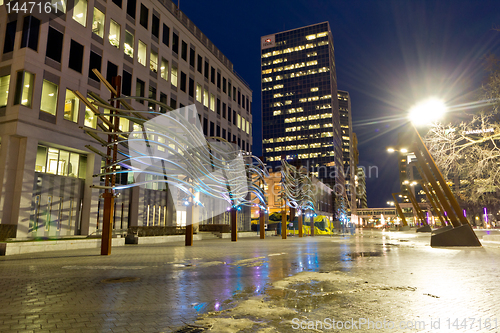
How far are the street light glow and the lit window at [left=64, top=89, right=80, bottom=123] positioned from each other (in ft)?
80.6

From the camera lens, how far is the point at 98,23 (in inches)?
1122

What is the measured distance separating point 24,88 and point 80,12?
8.63 meters

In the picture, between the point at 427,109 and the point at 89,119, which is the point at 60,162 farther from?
the point at 427,109

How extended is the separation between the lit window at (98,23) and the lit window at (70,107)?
648 cm

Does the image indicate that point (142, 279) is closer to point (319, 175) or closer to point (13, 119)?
point (13, 119)

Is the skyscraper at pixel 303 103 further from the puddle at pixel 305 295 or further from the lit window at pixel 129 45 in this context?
the puddle at pixel 305 295

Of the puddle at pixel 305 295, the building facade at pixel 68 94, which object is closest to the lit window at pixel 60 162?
the building facade at pixel 68 94

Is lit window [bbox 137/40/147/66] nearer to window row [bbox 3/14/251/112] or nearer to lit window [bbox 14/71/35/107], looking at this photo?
window row [bbox 3/14/251/112]

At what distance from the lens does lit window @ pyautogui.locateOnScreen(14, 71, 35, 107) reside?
22.5m

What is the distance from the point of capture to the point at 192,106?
132 feet

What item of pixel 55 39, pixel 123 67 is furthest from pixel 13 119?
pixel 123 67

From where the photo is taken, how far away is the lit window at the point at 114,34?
97.7ft

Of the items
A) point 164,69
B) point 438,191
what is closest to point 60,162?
point 164,69

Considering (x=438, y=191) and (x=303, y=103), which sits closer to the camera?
(x=438, y=191)
